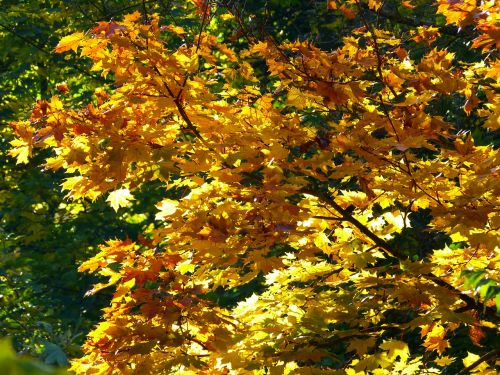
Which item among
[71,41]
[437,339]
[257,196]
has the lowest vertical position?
[437,339]

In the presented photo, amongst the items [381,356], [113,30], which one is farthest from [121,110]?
[381,356]

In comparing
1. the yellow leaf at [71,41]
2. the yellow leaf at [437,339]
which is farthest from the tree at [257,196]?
the yellow leaf at [437,339]

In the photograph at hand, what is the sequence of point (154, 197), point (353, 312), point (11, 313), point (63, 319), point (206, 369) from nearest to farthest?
point (353, 312) < point (206, 369) < point (11, 313) < point (63, 319) < point (154, 197)

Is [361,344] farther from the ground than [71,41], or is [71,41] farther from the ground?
[71,41]

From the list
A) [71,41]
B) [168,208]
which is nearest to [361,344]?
[168,208]

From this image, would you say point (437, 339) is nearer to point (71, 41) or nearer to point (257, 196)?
point (257, 196)

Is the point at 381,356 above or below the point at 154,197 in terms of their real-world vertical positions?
below

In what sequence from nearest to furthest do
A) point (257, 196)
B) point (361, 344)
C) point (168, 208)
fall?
1. point (257, 196)
2. point (168, 208)
3. point (361, 344)

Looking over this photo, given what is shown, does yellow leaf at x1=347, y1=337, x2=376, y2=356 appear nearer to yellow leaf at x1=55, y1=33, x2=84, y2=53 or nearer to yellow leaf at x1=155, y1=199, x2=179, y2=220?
yellow leaf at x1=155, y1=199, x2=179, y2=220

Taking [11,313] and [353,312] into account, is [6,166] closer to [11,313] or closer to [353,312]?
[11,313]

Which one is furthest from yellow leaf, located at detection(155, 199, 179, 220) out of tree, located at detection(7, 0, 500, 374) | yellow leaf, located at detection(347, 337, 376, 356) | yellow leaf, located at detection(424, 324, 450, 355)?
yellow leaf, located at detection(424, 324, 450, 355)

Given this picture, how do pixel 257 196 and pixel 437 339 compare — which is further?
pixel 437 339

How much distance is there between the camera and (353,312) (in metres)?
3.95

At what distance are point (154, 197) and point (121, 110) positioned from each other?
8.83m
